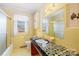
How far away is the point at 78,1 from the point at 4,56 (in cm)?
122

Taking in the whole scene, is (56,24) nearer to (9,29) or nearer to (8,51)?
(9,29)

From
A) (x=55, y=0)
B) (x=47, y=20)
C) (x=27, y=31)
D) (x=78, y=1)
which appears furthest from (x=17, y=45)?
(x=78, y=1)

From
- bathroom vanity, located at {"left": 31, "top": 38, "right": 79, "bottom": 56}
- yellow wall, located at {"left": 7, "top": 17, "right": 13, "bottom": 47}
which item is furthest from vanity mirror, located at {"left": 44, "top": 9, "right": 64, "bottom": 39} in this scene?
yellow wall, located at {"left": 7, "top": 17, "right": 13, "bottom": 47}

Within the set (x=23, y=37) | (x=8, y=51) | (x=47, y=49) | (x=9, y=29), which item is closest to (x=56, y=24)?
(x=47, y=49)

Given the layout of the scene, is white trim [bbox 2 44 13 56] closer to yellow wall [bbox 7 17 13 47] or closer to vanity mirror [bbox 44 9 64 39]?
yellow wall [bbox 7 17 13 47]

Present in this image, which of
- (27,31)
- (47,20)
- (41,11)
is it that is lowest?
(27,31)

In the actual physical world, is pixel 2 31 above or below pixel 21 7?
below

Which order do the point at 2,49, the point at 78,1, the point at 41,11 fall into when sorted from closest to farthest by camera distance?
the point at 78,1 → the point at 2,49 → the point at 41,11

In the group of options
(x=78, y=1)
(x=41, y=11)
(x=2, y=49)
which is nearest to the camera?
(x=78, y=1)

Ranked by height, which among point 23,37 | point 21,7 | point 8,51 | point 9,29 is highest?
point 21,7

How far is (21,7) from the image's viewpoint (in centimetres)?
149

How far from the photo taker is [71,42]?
143cm

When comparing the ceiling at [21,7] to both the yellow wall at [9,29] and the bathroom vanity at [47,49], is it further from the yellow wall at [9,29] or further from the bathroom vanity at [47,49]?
the bathroom vanity at [47,49]

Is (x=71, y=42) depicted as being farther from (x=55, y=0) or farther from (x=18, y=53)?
(x=18, y=53)
